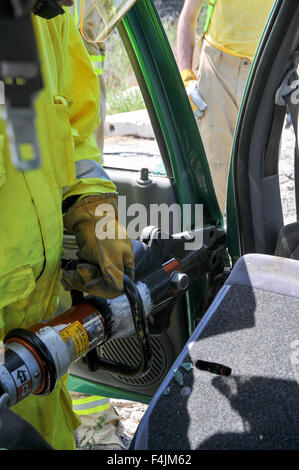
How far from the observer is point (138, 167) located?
2.25m

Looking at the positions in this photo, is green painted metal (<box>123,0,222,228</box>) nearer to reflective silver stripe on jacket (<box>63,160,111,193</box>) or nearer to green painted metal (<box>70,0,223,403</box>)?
green painted metal (<box>70,0,223,403</box>)

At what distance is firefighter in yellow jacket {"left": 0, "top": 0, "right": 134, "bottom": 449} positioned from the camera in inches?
45.6

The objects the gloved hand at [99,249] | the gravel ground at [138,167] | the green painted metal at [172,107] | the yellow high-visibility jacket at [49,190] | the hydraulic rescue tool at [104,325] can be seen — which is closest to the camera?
the hydraulic rescue tool at [104,325]

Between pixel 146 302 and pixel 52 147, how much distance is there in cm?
47

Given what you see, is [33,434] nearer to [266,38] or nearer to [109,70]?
[266,38]

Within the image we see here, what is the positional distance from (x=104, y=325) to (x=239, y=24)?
2.59 meters

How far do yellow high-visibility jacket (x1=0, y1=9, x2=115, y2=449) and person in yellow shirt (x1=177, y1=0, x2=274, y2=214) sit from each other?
189 cm

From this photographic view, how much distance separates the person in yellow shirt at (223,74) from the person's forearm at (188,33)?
0.64 feet

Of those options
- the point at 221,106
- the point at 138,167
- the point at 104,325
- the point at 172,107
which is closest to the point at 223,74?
the point at 221,106

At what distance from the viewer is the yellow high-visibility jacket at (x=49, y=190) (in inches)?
45.4

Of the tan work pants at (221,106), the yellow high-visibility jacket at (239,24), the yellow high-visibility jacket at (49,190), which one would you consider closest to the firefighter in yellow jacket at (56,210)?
the yellow high-visibility jacket at (49,190)

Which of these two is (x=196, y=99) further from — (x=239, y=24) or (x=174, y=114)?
(x=174, y=114)

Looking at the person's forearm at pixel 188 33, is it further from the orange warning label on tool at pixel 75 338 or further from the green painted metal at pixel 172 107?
the orange warning label on tool at pixel 75 338
